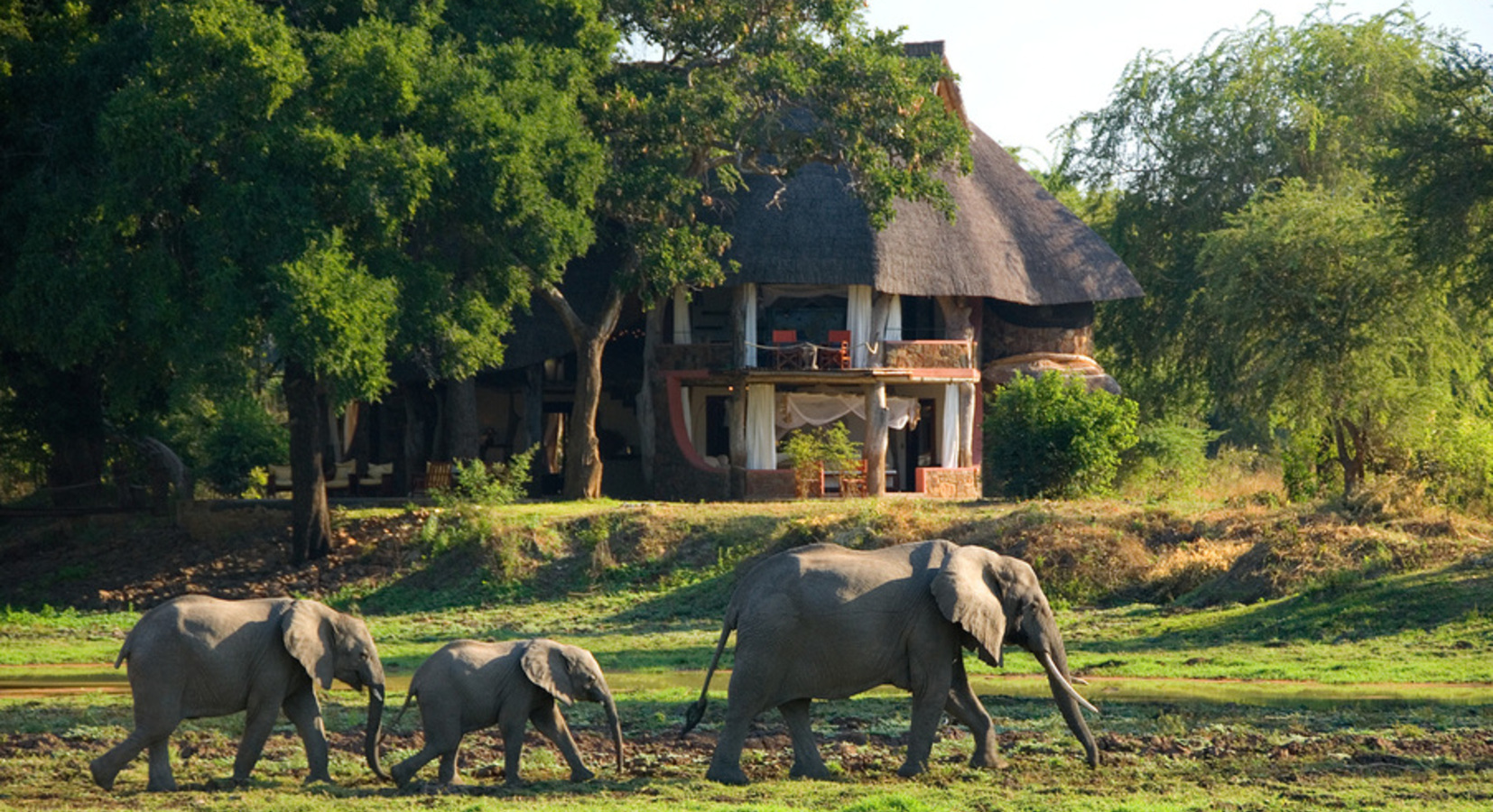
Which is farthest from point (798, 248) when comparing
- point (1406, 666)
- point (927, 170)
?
point (1406, 666)

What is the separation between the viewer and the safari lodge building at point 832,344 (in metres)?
40.0

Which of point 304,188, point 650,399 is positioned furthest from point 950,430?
point 304,188

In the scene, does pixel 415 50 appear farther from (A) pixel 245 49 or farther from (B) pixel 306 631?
(B) pixel 306 631

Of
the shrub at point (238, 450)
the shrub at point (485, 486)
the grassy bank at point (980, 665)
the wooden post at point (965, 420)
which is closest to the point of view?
the grassy bank at point (980, 665)

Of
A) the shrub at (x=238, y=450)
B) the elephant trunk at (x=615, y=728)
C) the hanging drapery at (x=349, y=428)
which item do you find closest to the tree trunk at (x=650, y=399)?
the shrub at (x=238, y=450)

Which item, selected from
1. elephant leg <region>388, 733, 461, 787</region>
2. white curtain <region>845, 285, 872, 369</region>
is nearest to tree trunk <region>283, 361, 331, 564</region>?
white curtain <region>845, 285, 872, 369</region>

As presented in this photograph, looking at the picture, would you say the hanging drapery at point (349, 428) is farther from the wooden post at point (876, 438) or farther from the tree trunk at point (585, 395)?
the wooden post at point (876, 438)

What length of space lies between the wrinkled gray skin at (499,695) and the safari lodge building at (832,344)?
82.5 feet

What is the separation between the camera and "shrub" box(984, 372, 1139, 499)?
33281 millimetres

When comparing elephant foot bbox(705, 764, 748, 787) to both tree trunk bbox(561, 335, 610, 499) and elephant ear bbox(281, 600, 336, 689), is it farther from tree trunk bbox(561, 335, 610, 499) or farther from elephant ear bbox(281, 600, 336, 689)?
tree trunk bbox(561, 335, 610, 499)

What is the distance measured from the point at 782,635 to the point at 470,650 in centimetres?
257

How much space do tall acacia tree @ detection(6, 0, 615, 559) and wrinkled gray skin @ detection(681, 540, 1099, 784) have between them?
1519 cm

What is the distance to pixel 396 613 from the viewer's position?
29.4m

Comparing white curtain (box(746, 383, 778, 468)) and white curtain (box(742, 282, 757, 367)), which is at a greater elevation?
white curtain (box(742, 282, 757, 367))
